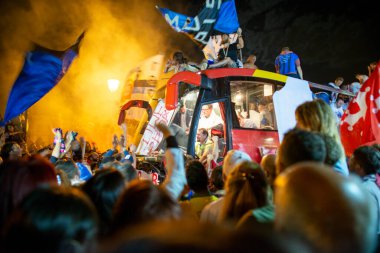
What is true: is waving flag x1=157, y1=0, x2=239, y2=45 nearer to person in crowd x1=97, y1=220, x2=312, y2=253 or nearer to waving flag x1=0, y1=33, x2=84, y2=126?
waving flag x1=0, y1=33, x2=84, y2=126

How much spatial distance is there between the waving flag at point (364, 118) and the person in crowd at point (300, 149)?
3.47 meters

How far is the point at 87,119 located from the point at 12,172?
16.6m

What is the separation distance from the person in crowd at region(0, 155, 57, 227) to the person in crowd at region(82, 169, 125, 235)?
0.32 meters

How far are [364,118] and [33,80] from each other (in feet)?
17.5

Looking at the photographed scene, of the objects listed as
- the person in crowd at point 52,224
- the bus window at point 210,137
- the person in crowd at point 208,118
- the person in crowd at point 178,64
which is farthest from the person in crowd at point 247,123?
the person in crowd at point 52,224

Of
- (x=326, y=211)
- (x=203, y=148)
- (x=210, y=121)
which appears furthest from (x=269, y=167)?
(x=210, y=121)

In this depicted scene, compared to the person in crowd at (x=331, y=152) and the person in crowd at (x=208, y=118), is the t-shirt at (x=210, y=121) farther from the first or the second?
the person in crowd at (x=331, y=152)

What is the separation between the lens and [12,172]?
1.78 m

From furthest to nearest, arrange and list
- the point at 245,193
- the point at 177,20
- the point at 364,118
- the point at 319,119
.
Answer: the point at 177,20 < the point at 364,118 < the point at 319,119 < the point at 245,193

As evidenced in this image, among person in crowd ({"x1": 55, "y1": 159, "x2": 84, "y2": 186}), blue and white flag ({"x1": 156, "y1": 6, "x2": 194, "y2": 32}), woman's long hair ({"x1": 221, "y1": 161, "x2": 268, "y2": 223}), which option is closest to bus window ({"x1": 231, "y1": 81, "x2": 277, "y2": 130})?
blue and white flag ({"x1": 156, "y1": 6, "x2": 194, "y2": 32})

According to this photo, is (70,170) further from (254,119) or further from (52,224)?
(254,119)

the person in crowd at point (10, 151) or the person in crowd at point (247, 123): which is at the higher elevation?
the person in crowd at point (247, 123)

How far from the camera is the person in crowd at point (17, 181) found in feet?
5.71

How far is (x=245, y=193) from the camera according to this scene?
6.57 ft
